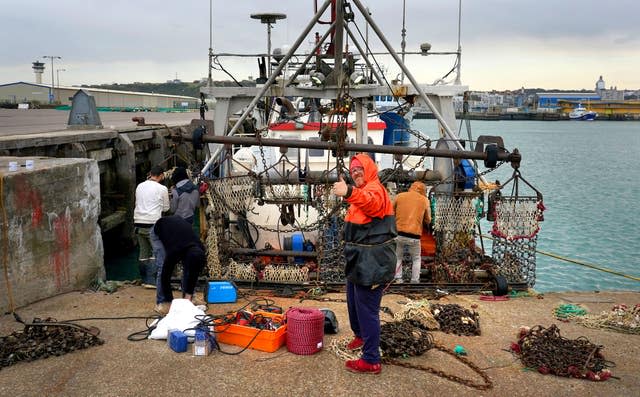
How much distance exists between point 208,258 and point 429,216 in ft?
9.63

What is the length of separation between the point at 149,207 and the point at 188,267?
63.8 inches

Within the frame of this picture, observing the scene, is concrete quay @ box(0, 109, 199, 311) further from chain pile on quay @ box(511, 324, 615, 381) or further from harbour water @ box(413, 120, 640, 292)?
harbour water @ box(413, 120, 640, 292)

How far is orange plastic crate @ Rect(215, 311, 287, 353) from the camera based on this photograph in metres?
5.18

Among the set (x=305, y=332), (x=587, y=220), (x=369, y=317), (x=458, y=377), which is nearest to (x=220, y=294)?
(x=305, y=332)

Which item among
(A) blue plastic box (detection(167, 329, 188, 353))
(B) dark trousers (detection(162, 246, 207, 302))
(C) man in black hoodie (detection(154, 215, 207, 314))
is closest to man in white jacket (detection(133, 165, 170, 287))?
(C) man in black hoodie (detection(154, 215, 207, 314))

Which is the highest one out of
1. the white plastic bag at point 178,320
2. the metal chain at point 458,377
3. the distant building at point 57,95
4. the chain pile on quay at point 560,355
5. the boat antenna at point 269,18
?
the distant building at point 57,95

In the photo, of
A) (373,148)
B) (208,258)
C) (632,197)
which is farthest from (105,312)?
(632,197)

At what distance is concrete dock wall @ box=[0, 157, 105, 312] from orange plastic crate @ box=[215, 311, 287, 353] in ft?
7.57

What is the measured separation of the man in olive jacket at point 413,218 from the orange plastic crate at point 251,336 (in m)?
2.62

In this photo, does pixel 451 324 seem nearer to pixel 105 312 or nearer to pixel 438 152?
pixel 438 152

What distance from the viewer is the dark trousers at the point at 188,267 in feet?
19.5

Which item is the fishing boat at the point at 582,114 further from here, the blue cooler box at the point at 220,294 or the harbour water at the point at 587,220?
the blue cooler box at the point at 220,294

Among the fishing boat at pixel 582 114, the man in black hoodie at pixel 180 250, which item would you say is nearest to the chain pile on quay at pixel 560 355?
the man in black hoodie at pixel 180 250

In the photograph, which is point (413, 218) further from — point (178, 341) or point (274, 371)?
point (178, 341)
